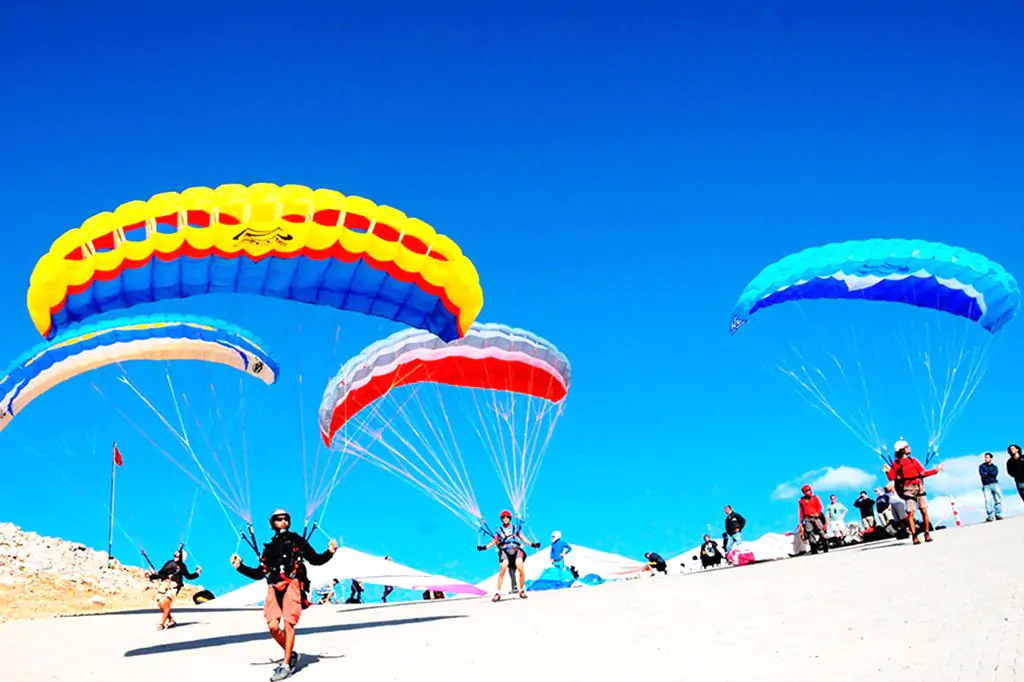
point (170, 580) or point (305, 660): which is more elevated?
point (170, 580)

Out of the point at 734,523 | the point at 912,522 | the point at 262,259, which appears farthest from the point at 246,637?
the point at 734,523

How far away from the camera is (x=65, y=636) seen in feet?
42.2

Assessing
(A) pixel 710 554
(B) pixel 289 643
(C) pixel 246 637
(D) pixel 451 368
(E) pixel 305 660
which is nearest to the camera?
(B) pixel 289 643

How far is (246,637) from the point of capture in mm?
11375

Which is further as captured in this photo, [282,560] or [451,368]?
[451,368]

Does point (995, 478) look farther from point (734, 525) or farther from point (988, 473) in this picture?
point (734, 525)

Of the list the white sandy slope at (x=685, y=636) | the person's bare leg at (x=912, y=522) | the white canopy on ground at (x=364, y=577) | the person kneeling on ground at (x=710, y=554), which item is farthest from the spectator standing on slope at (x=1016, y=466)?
the white canopy on ground at (x=364, y=577)

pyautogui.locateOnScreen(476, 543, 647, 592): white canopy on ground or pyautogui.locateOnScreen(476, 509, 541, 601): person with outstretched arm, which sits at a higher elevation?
pyautogui.locateOnScreen(476, 543, 647, 592): white canopy on ground

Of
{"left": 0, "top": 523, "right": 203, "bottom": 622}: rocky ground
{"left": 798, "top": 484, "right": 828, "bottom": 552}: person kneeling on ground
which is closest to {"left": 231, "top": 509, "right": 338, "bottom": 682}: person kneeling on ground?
{"left": 798, "top": 484, "right": 828, "bottom": 552}: person kneeling on ground

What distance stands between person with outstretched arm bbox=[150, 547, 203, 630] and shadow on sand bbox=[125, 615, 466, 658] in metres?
2.20

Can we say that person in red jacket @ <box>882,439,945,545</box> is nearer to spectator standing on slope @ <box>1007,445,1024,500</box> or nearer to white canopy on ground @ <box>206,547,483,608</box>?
spectator standing on slope @ <box>1007,445,1024,500</box>

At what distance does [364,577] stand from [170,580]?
9.54m

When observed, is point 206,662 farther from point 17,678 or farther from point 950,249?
point 950,249

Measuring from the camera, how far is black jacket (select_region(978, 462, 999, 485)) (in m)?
16.0
